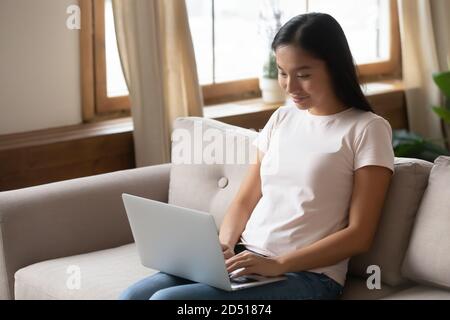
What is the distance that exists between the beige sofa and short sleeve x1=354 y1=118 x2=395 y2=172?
106mm

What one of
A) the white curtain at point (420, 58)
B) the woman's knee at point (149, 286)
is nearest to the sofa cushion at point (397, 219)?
the woman's knee at point (149, 286)

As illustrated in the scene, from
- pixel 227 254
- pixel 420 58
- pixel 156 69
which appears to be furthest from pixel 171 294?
pixel 420 58

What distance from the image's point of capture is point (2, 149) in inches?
120

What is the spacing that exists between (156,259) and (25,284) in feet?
1.68

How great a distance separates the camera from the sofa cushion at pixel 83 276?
2283 mm

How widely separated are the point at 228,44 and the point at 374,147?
198cm

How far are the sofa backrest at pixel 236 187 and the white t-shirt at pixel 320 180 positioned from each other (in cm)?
10

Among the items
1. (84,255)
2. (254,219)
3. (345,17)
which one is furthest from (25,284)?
(345,17)

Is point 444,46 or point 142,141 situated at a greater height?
point 444,46

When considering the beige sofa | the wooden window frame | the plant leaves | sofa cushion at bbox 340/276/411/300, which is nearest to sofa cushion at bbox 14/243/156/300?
the beige sofa

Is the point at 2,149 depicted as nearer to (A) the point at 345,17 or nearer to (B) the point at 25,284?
(B) the point at 25,284

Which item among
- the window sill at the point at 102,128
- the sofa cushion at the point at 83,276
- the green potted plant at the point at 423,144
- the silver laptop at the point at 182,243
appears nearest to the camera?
the silver laptop at the point at 182,243

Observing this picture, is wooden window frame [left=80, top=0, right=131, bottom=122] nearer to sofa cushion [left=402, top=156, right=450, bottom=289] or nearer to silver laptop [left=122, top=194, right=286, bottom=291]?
silver laptop [left=122, top=194, right=286, bottom=291]

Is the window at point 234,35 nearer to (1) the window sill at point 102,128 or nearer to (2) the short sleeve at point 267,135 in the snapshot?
(1) the window sill at point 102,128
